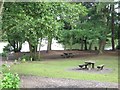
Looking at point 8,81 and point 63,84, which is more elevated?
point 8,81

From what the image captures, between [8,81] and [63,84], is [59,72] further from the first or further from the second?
[8,81]

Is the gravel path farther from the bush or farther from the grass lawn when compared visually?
the bush

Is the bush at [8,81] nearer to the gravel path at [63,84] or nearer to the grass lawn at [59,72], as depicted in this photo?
the gravel path at [63,84]

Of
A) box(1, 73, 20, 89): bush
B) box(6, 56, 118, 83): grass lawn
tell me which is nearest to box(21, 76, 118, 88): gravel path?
box(6, 56, 118, 83): grass lawn

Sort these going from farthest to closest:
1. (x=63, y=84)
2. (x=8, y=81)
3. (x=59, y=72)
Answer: (x=59, y=72), (x=63, y=84), (x=8, y=81)

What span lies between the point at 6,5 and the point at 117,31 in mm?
10870

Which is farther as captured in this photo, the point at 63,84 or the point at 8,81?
the point at 63,84

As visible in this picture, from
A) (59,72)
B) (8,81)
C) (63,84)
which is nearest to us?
(8,81)

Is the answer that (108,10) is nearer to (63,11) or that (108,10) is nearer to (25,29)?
(63,11)

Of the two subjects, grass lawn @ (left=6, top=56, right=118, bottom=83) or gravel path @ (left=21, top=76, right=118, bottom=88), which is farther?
grass lawn @ (left=6, top=56, right=118, bottom=83)

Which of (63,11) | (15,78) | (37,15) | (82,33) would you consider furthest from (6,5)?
(82,33)

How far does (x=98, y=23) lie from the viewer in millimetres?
14219

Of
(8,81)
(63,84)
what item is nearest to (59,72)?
(63,84)

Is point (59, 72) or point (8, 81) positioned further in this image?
point (59, 72)
